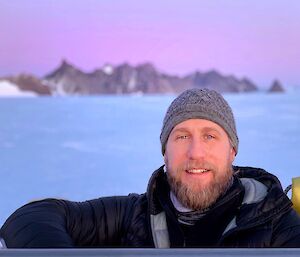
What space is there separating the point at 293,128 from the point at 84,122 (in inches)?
250

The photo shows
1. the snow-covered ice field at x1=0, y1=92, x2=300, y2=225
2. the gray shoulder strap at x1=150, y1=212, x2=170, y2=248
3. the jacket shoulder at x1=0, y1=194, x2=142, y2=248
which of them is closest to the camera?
the jacket shoulder at x1=0, y1=194, x2=142, y2=248

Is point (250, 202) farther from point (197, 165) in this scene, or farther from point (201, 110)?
point (201, 110)

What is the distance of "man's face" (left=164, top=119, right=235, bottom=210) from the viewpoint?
1491mm

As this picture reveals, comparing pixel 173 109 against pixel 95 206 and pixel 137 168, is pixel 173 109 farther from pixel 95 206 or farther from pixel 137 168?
pixel 137 168

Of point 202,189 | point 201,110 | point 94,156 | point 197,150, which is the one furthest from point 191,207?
point 94,156

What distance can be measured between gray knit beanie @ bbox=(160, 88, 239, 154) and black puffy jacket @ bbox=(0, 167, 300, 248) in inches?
5.7

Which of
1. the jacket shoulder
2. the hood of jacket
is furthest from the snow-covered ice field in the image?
the hood of jacket

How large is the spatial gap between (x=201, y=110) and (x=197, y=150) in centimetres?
12

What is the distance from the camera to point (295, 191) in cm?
151

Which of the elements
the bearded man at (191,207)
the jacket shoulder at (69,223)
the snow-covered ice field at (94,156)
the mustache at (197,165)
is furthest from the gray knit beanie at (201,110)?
the snow-covered ice field at (94,156)

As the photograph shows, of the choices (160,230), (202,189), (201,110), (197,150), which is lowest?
(160,230)

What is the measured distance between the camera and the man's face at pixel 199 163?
4.89ft

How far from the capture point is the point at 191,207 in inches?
59.7

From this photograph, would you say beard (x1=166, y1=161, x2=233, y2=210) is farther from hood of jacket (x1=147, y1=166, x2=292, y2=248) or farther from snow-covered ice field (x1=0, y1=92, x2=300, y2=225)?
snow-covered ice field (x1=0, y1=92, x2=300, y2=225)
